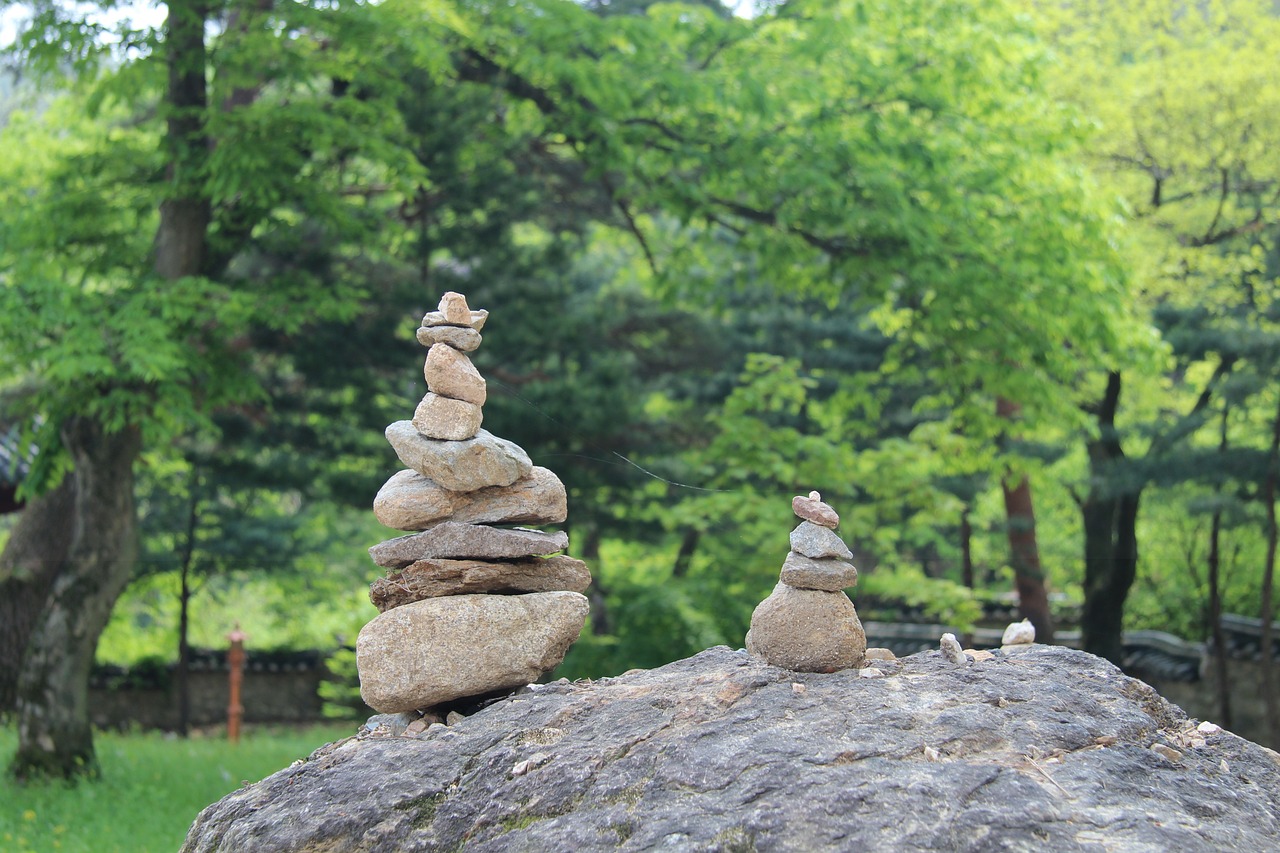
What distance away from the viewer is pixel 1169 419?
12266 millimetres

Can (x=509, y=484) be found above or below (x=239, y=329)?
below

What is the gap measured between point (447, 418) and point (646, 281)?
25.3 ft

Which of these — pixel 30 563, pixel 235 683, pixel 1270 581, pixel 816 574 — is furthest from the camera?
pixel 235 683

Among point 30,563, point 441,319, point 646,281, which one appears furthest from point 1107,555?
point 30,563

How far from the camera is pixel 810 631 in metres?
4.97

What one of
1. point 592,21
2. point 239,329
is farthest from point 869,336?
point 239,329

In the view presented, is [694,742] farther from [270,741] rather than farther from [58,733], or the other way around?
[270,741]

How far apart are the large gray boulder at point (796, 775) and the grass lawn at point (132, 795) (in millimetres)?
4496

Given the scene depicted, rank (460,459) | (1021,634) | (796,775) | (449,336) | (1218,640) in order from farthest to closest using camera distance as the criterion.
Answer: (1218,640) → (1021,634) → (449,336) → (460,459) → (796,775)

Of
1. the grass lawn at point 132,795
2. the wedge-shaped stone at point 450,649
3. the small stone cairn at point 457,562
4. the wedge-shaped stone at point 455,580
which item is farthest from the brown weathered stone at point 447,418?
the grass lawn at point 132,795

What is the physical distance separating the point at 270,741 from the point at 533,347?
573 cm

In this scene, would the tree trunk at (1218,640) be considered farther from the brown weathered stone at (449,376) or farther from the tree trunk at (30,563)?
the tree trunk at (30,563)

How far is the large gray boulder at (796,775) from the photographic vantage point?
385 cm

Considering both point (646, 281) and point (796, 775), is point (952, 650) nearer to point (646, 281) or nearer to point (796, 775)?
point (796, 775)
